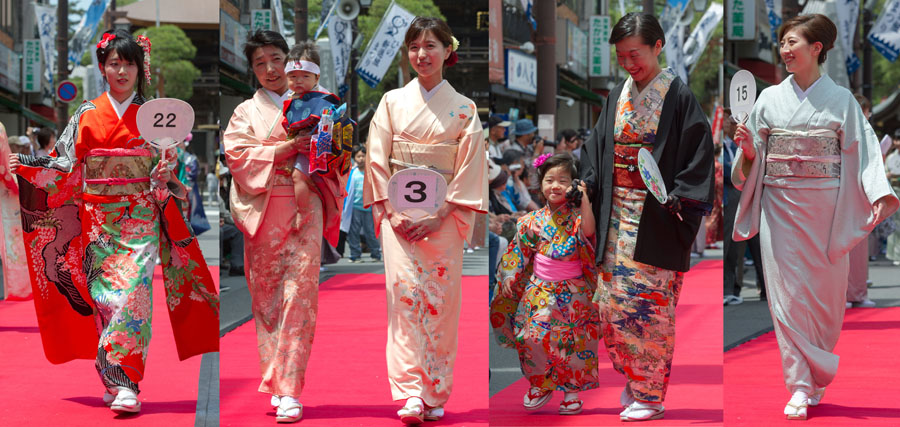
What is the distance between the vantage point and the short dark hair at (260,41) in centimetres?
391

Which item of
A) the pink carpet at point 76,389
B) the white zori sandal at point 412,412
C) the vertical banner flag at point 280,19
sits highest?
the vertical banner flag at point 280,19

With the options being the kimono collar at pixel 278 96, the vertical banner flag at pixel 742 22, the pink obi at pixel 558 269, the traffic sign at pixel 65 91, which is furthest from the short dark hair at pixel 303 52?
the traffic sign at pixel 65 91

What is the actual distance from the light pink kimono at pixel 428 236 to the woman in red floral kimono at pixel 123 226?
1161mm

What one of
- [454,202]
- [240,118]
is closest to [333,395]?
[454,202]

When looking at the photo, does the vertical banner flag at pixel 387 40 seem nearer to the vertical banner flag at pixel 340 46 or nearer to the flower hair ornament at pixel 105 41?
the vertical banner flag at pixel 340 46

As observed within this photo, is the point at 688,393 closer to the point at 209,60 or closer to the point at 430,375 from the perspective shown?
the point at 430,375

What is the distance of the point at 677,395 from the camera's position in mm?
4273

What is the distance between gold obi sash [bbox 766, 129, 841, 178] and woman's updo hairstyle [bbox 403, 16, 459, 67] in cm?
160

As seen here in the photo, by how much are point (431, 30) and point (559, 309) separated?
1.25 meters

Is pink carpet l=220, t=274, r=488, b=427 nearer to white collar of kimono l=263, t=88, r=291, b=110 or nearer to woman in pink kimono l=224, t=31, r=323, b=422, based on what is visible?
woman in pink kimono l=224, t=31, r=323, b=422

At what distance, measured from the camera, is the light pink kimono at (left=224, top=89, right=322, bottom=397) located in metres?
4.02

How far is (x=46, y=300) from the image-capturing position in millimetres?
4977

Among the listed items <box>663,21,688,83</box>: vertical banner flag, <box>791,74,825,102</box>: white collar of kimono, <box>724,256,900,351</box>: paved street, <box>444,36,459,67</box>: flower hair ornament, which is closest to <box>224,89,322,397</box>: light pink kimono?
<box>444,36,459,67</box>: flower hair ornament

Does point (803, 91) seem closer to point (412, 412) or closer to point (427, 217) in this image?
point (427, 217)
